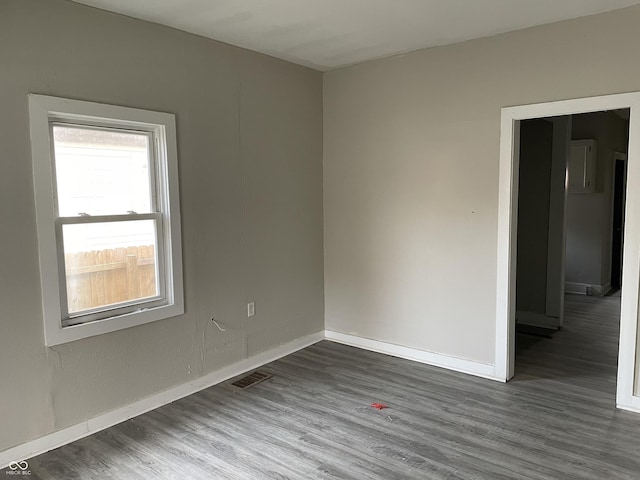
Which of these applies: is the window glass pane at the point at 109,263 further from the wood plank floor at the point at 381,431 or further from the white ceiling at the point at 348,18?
the white ceiling at the point at 348,18

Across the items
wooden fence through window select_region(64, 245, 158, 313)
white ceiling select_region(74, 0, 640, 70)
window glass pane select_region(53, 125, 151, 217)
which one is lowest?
wooden fence through window select_region(64, 245, 158, 313)

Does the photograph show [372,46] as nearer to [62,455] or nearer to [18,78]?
[18,78]

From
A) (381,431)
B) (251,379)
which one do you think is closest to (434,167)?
(381,431)

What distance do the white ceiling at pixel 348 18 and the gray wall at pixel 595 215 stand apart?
153 inches

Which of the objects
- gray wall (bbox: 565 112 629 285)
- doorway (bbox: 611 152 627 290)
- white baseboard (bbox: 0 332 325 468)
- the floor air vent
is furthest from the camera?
doorway (bbox: 611 152 627 290)

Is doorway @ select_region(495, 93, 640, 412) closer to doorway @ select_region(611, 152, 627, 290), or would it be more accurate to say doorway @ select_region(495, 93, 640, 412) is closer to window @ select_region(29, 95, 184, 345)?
window @ select_region(29, 95, 184, 345)

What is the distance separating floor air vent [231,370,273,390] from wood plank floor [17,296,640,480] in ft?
0.28

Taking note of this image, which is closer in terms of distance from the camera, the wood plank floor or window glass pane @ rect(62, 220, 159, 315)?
the wood plank floor

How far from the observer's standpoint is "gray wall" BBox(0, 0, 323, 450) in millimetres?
2605

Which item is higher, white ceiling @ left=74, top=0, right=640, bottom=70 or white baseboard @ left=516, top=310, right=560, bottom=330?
white ceiling @ left=74, top=0, right=640, bottom=70

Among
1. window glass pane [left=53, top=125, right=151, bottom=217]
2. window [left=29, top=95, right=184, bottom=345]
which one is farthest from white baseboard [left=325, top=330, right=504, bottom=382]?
window glass pane [left=53, top=125, right=151, bottom=217]

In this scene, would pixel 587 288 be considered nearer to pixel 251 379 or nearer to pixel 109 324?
pixel 251 379

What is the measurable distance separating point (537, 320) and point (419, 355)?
178cm

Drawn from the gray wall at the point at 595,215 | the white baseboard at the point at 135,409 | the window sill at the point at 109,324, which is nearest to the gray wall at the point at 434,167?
the white baseboard at the point at 135,409
